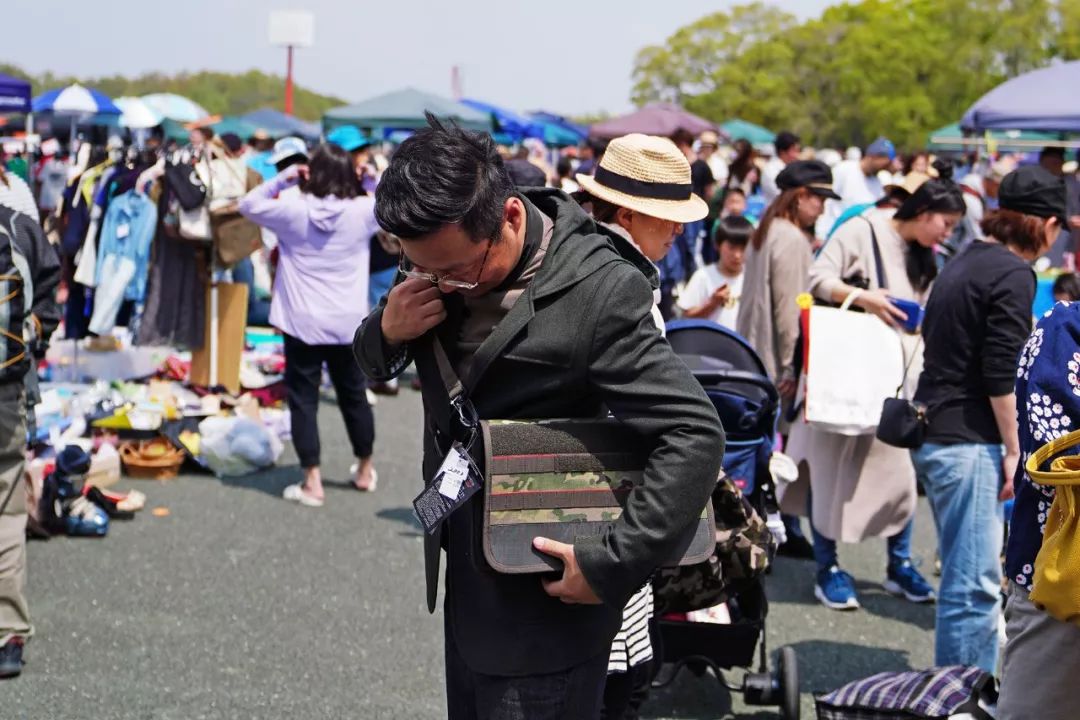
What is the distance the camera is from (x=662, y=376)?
2.20 metres

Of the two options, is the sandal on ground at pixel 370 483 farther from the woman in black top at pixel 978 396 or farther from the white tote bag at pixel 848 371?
the woman in black top at pixel 978 396

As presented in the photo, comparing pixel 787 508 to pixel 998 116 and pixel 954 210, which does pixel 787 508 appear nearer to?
pixel 954 210

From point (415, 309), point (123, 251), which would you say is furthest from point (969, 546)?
point (123, 251)

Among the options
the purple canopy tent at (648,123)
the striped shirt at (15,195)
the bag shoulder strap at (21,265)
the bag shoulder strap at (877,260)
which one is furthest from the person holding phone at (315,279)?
the purple canopy tent at (648,123)

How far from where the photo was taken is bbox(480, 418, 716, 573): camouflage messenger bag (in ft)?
7.30

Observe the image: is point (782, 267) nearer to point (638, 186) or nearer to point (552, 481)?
point (638, 186)

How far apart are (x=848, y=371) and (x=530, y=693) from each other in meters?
3.29

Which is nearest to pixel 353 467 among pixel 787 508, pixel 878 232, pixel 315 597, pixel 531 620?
pixel 315 597

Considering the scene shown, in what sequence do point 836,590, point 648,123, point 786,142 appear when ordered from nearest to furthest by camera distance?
point 836,590 < point 786,142 < point 648,123

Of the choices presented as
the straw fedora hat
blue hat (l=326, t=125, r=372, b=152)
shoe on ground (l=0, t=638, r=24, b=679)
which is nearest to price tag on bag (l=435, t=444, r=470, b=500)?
the straw fedora hat

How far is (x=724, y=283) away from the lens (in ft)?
23.4

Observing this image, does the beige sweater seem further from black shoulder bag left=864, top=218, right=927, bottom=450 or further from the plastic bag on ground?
the plastic bag on ground

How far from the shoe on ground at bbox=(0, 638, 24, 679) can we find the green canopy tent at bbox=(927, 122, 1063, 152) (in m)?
12.6

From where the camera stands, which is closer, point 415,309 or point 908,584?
point 415,309
